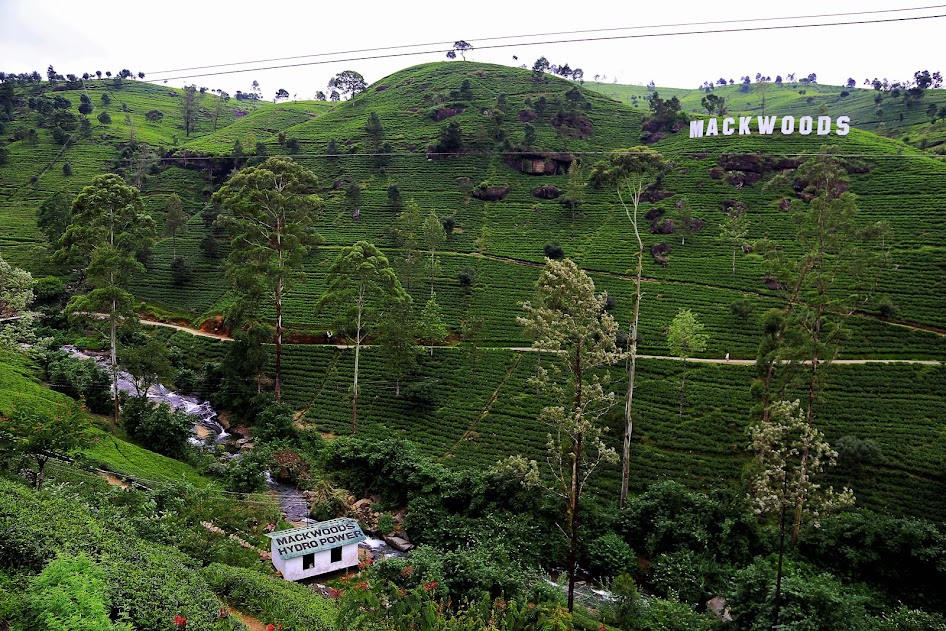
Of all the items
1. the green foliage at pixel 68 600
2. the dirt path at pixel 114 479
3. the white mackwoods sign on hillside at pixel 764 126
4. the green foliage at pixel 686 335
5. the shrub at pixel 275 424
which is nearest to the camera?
the green foliage at pixel 68 600

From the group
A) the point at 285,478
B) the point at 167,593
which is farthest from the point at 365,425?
the point at 167,593

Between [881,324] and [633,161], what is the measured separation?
2457cm

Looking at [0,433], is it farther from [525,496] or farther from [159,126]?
[159,126]

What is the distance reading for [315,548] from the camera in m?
19.2

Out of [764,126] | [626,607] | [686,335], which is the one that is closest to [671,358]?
[686,335]

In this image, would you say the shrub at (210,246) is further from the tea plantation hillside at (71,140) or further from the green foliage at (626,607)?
the green foliage at (626,607)

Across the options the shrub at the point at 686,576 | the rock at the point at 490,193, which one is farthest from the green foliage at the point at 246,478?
the rock at the point at 490,193

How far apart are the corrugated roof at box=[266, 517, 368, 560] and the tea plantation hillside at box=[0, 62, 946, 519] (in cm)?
1025

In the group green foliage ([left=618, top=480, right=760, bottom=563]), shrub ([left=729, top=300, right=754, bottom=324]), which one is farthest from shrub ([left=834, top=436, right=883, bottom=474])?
shrub ([left=729, top=300, right=754, bottom=324])

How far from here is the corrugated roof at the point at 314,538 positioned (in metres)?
18.8

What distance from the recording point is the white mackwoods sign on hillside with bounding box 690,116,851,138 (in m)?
71.9

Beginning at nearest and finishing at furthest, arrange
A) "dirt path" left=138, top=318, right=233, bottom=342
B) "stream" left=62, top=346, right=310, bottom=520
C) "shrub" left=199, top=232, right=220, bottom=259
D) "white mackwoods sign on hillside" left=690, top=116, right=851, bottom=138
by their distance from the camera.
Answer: "stream" left=62, top=346, right=310, bottom=520 < "dirt path" left=138, top=318, right=233, bottom=342 < "shrub" left=199, top=232, right=220, bottom=259 < "white mackwoods sign on hillside" left=690, top=116, right=851, bottom=138

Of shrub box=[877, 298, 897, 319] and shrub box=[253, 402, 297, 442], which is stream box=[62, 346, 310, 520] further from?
shrub box=[877, 298, 897, 319]

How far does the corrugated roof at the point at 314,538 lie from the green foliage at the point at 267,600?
578 centimetres
